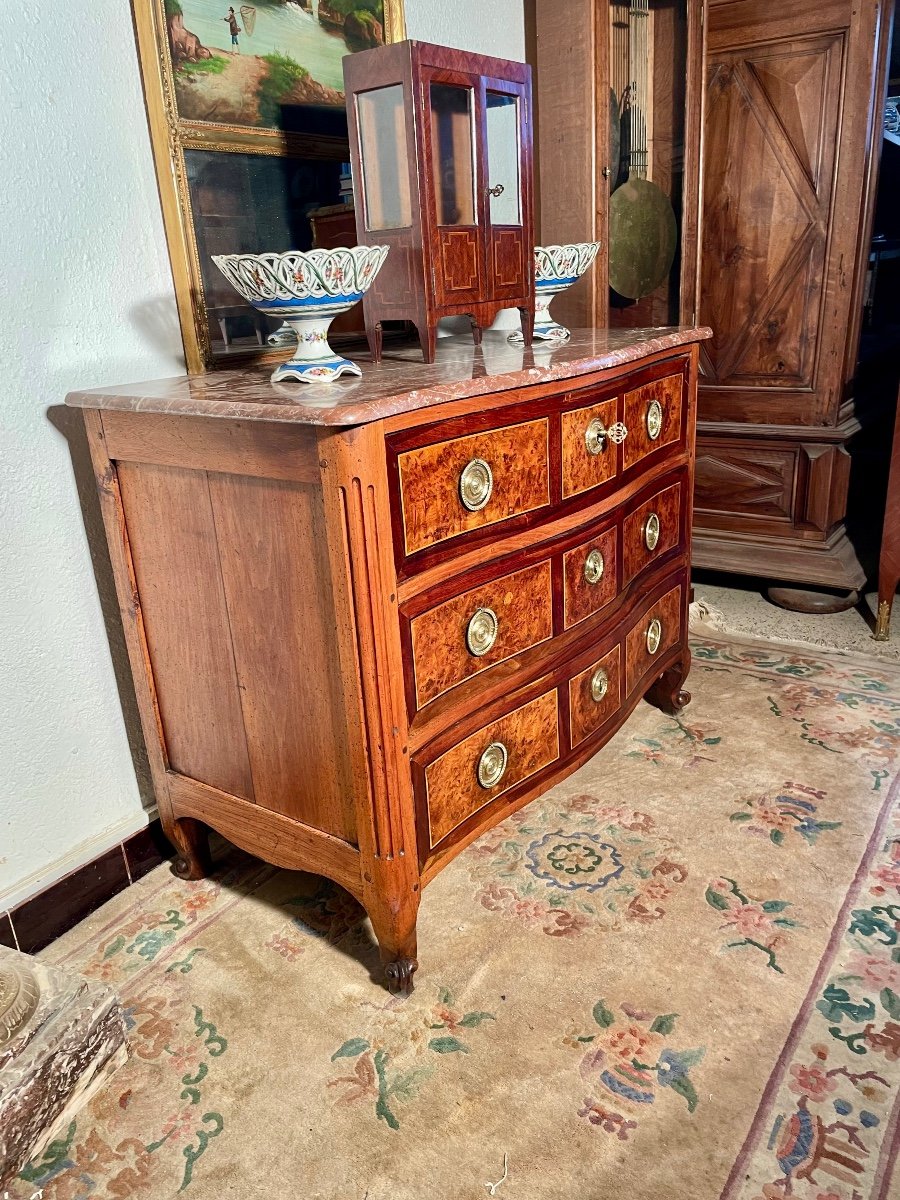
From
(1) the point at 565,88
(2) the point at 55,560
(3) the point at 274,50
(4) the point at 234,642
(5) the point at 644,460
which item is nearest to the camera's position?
(4) the point at 234,642

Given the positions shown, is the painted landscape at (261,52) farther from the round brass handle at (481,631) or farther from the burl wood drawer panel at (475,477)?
the round brass handle at (481,631)

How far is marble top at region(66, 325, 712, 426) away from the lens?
4.28 feet

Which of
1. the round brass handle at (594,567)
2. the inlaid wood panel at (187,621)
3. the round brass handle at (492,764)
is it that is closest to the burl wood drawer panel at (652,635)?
the round brass handle at (594,567)

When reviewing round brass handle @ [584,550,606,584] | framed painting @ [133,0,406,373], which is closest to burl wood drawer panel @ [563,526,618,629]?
round brass handle @ [584,550,606,584]

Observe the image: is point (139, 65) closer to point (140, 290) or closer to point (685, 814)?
point (140, 290)

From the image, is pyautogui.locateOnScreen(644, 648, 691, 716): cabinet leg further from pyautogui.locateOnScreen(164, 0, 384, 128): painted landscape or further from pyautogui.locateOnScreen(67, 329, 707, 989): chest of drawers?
pyautogui.locateOnScreen(164, 0, 384, 128): painted landscape

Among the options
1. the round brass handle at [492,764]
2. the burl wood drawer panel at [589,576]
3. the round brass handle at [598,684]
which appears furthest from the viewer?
the round brass handle at [598,684]

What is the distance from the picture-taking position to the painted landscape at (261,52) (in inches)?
69.0

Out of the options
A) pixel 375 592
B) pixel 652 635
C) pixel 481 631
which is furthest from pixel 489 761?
pixel 652 635

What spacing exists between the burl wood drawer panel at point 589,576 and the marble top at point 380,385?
35 cm

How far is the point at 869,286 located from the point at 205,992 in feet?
10.8

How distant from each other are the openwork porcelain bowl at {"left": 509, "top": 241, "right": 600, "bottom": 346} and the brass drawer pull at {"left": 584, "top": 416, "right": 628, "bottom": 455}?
0.38 metres

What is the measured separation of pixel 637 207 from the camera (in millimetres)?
2779

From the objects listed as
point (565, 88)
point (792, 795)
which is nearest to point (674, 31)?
point (565, 88)
